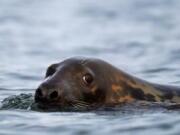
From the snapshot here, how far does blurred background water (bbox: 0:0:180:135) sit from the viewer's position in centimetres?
1173

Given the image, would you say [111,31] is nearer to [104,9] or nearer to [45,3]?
[104,9]

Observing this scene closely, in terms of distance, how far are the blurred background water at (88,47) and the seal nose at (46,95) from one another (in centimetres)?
23

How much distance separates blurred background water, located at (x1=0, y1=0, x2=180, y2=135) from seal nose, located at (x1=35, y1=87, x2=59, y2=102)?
228mm

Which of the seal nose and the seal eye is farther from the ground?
the seal eye

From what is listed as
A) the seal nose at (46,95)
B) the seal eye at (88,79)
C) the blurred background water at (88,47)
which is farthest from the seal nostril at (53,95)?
the seal eye at (88,79)

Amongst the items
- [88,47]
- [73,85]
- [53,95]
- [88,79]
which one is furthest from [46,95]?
[88,47]

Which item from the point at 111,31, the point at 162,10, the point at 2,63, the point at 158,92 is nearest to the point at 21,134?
the point at 158,92

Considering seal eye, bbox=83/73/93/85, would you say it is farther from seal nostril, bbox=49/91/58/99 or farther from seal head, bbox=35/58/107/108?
seal nostril, bbox=49/91/58/99

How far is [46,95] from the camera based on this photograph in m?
12.0

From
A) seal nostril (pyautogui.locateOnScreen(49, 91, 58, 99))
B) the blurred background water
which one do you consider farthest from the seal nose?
the blurred background water

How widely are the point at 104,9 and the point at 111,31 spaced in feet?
14.0

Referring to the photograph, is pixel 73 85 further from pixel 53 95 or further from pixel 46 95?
pixel 46 95

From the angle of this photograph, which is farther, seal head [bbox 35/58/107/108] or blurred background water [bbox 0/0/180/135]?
seal head [bbox 35/58/107/108]

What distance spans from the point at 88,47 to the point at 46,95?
11354 mm
